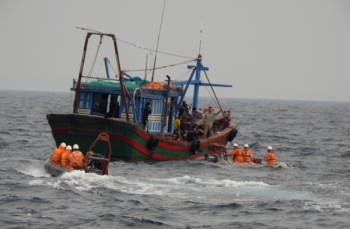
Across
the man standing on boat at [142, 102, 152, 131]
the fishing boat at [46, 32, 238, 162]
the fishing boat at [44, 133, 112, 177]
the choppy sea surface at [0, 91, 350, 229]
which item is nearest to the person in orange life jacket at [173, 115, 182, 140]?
the fishing boat at [46, 32, 238, 162]

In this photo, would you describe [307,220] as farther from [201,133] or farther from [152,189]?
[201,133]

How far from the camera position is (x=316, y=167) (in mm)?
31484

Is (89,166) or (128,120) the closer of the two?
(89,166)

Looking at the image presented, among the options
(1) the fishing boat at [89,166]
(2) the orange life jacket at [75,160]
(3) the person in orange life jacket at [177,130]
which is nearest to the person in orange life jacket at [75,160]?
(2) the orange life jacket at [75,160]

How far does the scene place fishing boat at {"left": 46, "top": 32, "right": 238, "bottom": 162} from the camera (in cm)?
2788

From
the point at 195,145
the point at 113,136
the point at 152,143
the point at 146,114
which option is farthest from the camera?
the point at 195,145

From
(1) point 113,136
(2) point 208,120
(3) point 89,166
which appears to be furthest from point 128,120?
(2) point 208,120

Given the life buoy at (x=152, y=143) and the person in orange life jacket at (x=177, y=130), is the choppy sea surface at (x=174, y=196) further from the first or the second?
the person in orange life jacket at (x=177, y=130)

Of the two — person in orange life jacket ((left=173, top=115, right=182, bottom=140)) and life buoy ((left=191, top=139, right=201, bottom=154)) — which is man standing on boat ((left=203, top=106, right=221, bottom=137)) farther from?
life buoy ((left=191, top=139, right=201, bottom=154))

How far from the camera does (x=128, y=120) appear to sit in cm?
2800

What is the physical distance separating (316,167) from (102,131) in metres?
9.26

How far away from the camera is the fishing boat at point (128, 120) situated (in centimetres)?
2788

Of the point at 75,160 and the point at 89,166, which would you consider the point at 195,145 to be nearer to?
the point at 89,166

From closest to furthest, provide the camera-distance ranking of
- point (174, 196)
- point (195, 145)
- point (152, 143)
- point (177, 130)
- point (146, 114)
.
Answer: point (174, 196), point (152, 143), point (146, 114), point (195, 145), point (177, 130)
